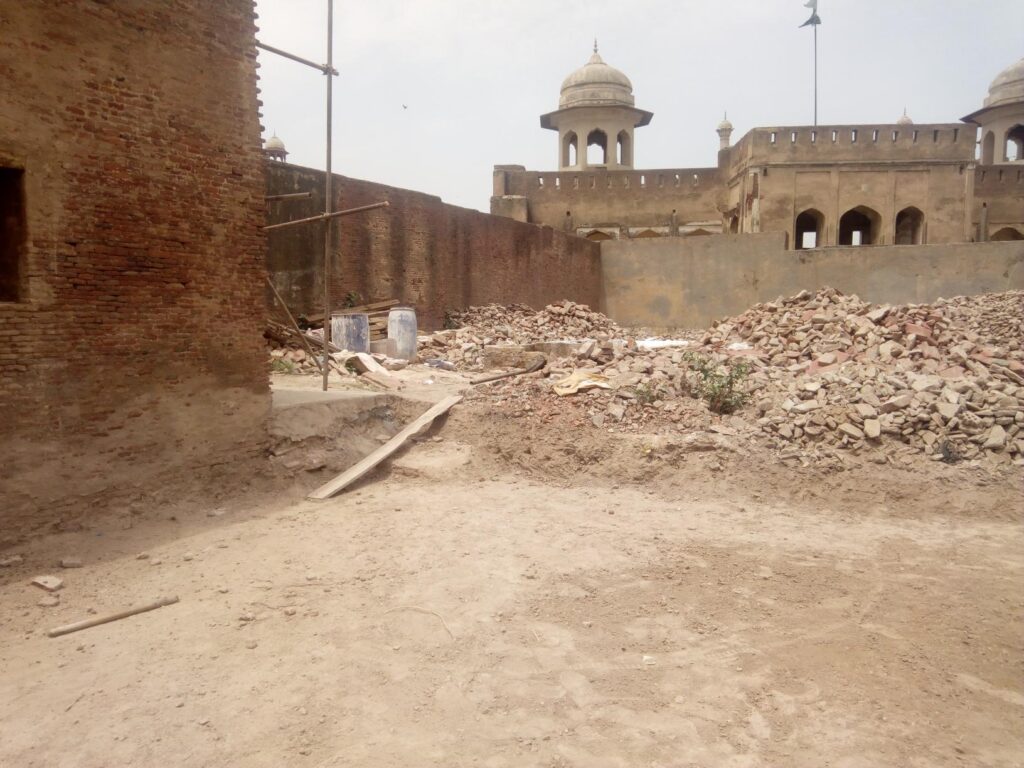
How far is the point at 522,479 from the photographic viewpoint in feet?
25.2

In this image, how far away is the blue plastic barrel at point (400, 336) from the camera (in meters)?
12.4

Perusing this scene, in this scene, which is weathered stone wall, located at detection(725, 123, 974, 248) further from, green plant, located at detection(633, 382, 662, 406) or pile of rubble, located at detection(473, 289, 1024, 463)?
green plant, located at detection(633, 382, 662, 406)

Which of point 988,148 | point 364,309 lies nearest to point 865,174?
point 988,148

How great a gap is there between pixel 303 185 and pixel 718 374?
7449 mm

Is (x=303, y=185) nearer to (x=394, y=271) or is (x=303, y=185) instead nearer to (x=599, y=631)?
(x=394, y=271)

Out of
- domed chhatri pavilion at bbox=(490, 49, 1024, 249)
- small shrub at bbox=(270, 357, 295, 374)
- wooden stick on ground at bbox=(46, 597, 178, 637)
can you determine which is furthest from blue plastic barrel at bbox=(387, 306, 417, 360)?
domed chhatri pavilion at bbox=(490, 49, 1024, 249)

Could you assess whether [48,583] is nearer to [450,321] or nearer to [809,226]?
[450,321]

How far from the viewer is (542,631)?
4.21 meters

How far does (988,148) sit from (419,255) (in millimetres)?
31840

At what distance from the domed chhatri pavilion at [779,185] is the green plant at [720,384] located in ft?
53.2

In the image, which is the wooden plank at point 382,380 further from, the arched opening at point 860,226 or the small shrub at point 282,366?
the arched opening at point 860,226

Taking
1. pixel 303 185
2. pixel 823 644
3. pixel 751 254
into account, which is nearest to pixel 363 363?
pixel 303 185

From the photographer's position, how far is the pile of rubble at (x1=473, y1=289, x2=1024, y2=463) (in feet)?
24.5

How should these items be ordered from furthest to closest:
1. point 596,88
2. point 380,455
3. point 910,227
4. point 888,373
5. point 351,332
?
point 596,88 → point 910,227 → point 351,332 → point 888,373 → point 380,455
